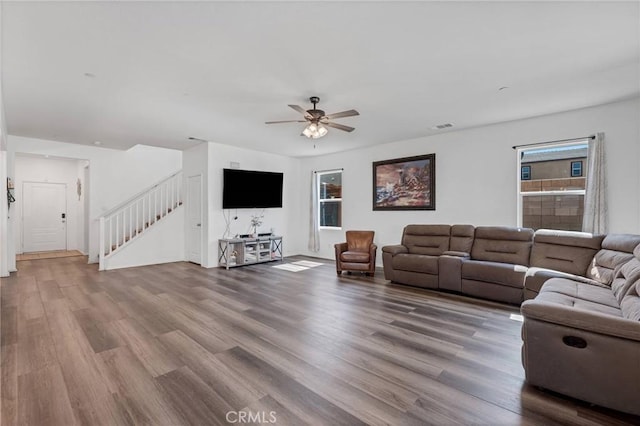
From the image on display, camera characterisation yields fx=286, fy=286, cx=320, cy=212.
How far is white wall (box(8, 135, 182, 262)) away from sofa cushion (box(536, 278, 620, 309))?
28.8ft

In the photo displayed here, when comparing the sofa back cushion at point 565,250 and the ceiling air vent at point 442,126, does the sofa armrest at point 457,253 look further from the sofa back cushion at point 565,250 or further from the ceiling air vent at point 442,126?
the ceiling air vent at point 442,126

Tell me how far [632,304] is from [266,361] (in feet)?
9.57

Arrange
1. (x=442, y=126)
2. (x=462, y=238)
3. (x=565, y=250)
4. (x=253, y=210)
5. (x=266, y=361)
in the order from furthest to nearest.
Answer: (x=253, y=210) < (x=442, y=126) < (x=462, y=238) < (x=565, y=250) < (x=266, y=361)

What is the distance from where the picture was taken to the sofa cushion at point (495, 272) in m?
3.79

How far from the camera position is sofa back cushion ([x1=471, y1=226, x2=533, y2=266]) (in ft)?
13.9

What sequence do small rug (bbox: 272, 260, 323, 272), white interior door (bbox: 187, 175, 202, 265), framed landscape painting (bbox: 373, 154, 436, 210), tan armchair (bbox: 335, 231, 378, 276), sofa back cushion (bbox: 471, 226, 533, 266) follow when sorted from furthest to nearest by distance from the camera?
white interior door (bbox: 187, 175, 202, 265), small rug (bbox: 272, 260, 323, 272), framed landscape painting (bbox: 373, 154, 436, 210), tan armchair (bbox: 335, 231, 378, 276), sofa back cushion (bbox: 471, 226, 533, 266)

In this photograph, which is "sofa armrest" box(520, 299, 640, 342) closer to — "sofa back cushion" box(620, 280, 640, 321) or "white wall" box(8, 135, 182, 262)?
"sofa back cushion" box(620, 280, 640, 321)

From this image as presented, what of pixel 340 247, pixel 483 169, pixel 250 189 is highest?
pixel 483 169

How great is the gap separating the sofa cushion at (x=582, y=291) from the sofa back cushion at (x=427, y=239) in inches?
74.3

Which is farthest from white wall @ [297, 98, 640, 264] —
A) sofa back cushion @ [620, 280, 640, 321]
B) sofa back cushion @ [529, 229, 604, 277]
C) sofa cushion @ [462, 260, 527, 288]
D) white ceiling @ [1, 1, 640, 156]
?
sofa back cushion @ [620, 280, 640, 321]

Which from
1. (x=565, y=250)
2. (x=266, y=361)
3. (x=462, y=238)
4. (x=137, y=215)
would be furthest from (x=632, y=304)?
(x=137, y=215)

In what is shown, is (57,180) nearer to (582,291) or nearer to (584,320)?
(584,320)

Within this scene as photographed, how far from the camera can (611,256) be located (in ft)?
10.8

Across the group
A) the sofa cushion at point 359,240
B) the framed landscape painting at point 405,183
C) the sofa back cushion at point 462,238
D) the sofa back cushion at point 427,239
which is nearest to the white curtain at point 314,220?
the sofa cushion at point 359,240
